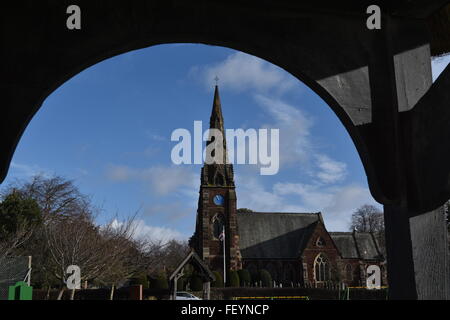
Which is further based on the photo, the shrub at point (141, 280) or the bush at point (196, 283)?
the bush at point (196, 283)

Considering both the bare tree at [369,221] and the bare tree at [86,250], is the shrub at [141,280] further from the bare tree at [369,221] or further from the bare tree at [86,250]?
the bare tree at [369,221]

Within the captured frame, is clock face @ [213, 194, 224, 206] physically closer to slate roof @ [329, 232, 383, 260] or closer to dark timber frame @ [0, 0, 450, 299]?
slate roof @ [329, 232, 383, 260]

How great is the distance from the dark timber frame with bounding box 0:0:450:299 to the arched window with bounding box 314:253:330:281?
47.9m

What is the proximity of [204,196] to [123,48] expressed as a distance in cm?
4567

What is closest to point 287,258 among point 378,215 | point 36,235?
point 378,215

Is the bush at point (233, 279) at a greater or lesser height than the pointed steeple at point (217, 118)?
lesser

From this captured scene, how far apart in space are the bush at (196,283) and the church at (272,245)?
550 inches

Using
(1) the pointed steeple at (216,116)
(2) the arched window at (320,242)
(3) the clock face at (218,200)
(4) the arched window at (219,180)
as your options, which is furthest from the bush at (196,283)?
(1) the pointed steeple at (216,116)

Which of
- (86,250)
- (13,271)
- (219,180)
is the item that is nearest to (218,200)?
(219,180)

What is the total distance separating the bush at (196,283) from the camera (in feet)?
102

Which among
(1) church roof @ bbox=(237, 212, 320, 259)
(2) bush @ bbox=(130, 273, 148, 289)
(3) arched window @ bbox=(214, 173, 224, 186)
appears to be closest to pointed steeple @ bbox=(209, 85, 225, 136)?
(3) arched window @ bbox=(214, 173, 224, 186)

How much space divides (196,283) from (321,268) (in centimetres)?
2229

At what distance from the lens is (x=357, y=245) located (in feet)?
172

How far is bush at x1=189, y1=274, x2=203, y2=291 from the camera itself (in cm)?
3095
